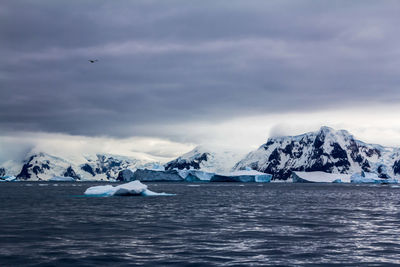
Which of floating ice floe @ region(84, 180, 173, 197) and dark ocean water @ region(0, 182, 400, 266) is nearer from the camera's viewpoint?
dark ocean water @ region(0, 182, 400, 266)

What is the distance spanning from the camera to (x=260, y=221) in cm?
3341

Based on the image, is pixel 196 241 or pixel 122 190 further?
pixel 122 190

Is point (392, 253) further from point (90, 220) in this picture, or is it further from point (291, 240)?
point (90, 220)

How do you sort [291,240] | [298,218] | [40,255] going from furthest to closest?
[298,218]
[291,240]
[40,255]

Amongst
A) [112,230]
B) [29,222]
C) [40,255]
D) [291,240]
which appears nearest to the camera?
[40,255]

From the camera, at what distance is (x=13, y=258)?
62.1 ft

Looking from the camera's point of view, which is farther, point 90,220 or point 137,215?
point 137,215

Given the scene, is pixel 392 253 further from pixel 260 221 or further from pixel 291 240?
pixel 260 221

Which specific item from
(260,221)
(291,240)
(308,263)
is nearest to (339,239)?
(291,240)

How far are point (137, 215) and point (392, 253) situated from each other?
22.1 metres

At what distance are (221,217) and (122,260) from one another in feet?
60.3

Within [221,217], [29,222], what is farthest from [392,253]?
[29,222]

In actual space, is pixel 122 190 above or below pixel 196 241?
above

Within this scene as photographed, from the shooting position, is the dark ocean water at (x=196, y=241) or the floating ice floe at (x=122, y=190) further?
the floating ice floe at (x=122, y=190)
